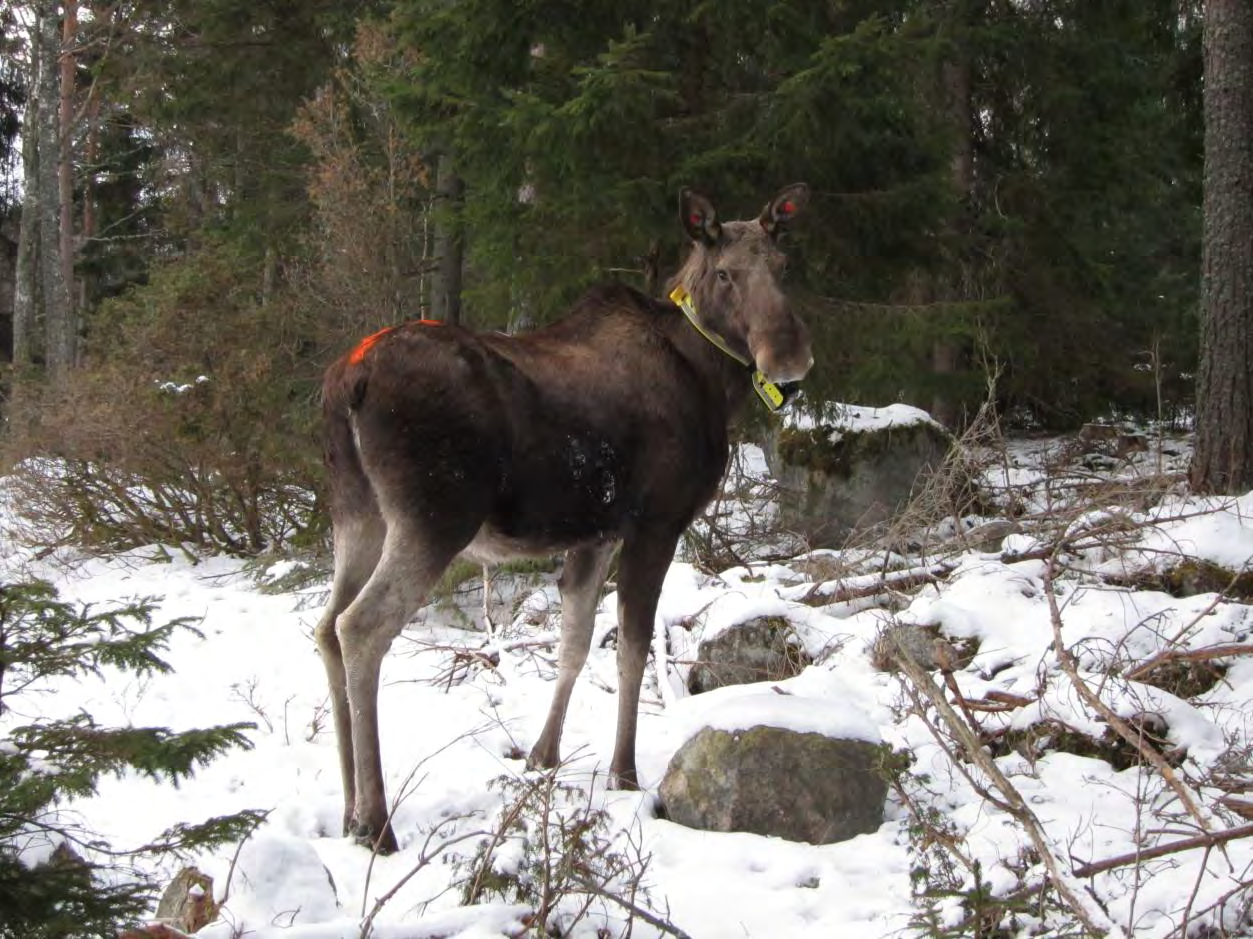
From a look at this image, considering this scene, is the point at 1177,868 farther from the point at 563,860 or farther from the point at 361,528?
the point at 361,528

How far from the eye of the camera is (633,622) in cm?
489

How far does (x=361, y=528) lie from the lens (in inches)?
179

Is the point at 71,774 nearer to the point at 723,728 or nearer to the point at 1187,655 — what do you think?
the point at 723,728

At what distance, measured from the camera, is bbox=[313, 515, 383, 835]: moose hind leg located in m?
4.46

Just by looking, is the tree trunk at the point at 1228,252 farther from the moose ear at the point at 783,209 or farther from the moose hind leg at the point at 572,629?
the moose hind leg at the point at 572,629

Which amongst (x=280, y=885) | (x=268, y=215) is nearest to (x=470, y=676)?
(x=280, y=885)

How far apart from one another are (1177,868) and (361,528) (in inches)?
127

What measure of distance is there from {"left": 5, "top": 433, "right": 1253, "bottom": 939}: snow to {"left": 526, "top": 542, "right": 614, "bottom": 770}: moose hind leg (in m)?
0.19

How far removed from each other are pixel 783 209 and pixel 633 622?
1974 mm

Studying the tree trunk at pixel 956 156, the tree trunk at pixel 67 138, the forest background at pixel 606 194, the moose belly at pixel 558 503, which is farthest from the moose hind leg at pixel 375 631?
the tree trunk at pixel 67 138

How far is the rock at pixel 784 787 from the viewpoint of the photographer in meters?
4.37

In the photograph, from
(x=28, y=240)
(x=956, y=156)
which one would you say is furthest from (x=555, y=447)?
(x=28, y=240)

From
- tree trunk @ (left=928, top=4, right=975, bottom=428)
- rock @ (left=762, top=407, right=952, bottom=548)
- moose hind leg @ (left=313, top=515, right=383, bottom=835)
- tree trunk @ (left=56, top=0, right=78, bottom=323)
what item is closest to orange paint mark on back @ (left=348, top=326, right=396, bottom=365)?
moose hind leg @ (left=313, top=515, right=383, bottom=835)

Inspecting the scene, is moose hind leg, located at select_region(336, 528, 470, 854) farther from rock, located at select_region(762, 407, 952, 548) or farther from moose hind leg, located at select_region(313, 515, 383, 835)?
rock, located at select_region(762, 407, 952, 548)
